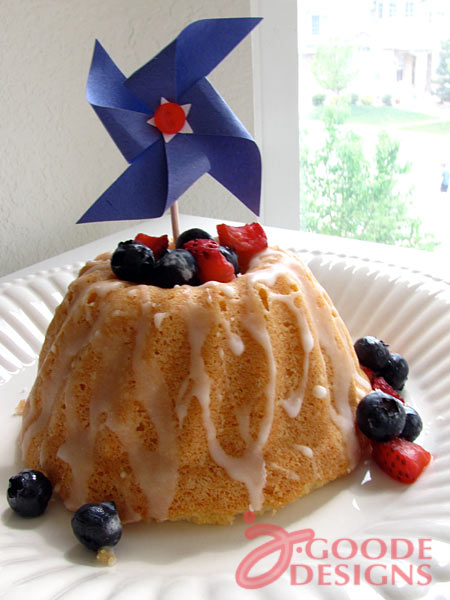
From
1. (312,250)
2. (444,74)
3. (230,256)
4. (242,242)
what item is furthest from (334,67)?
(230,256)

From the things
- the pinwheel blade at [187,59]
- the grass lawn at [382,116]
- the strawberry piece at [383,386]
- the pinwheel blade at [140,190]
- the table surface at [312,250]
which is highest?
the pinwheel blade at [187,59]

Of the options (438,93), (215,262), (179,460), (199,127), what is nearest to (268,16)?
(438,93)

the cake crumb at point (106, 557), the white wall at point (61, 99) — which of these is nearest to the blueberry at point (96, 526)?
the cake crumb at point (106, 557)

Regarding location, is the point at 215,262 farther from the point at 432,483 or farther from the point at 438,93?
the point at 438,93

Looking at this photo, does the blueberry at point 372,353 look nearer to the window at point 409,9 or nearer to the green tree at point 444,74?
the green tree at point 444,74

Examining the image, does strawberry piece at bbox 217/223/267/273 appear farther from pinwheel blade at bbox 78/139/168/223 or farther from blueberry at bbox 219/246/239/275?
pinwheel blade at bbox 78/139/168/223

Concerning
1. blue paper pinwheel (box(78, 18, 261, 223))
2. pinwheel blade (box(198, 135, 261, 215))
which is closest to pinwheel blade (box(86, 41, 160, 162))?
blue paper pinwheel (box(78, 18, 261, 223))

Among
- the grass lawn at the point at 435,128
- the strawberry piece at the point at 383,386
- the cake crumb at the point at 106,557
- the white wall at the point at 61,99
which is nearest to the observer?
the cake crumb at the point at 106,557
